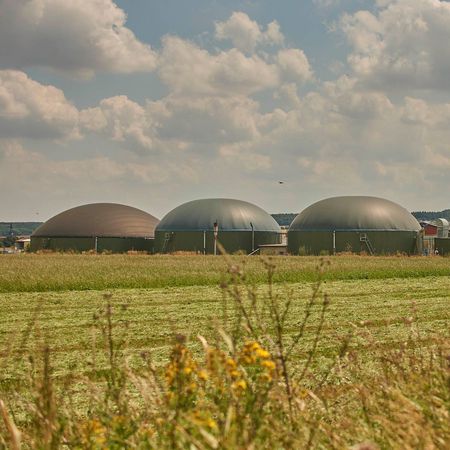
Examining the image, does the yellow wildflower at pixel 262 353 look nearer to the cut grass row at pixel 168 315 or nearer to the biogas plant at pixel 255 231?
the cut grass row at pixel 168 315

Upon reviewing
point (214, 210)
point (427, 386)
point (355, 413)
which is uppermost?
point (214, 210)

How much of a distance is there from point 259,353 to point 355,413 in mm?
2939

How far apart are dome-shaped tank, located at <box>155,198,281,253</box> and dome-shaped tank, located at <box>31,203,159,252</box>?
21.0ft

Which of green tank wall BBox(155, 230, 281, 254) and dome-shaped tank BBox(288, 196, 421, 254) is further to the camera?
green tank wall BBox(155, 230, 281, 254)

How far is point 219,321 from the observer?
1512 cm

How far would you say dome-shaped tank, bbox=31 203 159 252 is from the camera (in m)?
66.1

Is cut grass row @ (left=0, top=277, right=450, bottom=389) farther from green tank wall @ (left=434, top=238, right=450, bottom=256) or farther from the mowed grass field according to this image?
green tank wall @ (left=434, top=238, right=450, bottom=256)

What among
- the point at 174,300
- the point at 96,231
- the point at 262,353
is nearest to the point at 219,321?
the point at 174,300

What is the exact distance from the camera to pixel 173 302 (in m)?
20.3

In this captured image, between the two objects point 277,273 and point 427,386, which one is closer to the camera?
point 427,386

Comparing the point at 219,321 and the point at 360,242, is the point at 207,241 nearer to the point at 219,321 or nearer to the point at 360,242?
the point at 360,242

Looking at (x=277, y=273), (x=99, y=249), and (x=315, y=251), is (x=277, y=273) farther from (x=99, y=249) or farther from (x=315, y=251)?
(x=99, y=249)

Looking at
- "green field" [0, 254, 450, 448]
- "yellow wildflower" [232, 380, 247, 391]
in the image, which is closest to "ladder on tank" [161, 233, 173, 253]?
"green field" [0, 254, 450, 448]

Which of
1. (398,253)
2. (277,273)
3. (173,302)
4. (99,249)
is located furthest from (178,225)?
(173,302)
